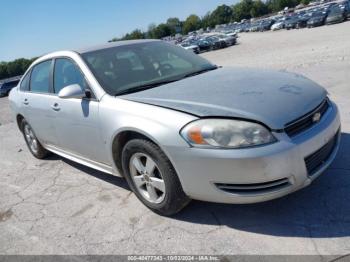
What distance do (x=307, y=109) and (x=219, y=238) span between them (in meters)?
1.26

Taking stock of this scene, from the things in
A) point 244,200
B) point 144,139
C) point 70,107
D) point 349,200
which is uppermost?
point 70,107

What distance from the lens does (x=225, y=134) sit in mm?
2686

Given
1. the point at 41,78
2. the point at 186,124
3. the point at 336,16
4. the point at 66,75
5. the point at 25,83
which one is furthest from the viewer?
the point at 336,16

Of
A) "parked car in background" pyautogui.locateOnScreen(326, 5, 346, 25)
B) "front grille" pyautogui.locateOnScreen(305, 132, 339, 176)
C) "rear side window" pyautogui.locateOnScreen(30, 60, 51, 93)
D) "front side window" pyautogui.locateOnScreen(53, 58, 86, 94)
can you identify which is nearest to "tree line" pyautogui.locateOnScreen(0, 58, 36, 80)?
"parked car in background" pyautogui.locateOnScreen(326, 5, 346, 25)

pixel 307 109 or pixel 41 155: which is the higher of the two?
pixel 307 109

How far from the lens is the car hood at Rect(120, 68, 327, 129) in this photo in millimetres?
2754

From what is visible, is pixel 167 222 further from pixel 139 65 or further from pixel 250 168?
pixel 139 65

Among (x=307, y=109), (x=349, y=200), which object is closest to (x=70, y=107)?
(x=307, y=109)

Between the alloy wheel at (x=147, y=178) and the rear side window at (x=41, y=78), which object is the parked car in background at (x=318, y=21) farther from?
the alloy wheel at (x=147, y=178)

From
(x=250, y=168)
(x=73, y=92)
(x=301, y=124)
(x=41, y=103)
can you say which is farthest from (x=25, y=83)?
(x=301, y=124)

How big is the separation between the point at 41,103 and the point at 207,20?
15377 centimetres

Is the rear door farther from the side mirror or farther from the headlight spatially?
the headlight

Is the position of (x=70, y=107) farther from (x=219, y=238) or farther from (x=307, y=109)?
(x=307, y=109)

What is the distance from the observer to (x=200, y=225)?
3.17 metres
